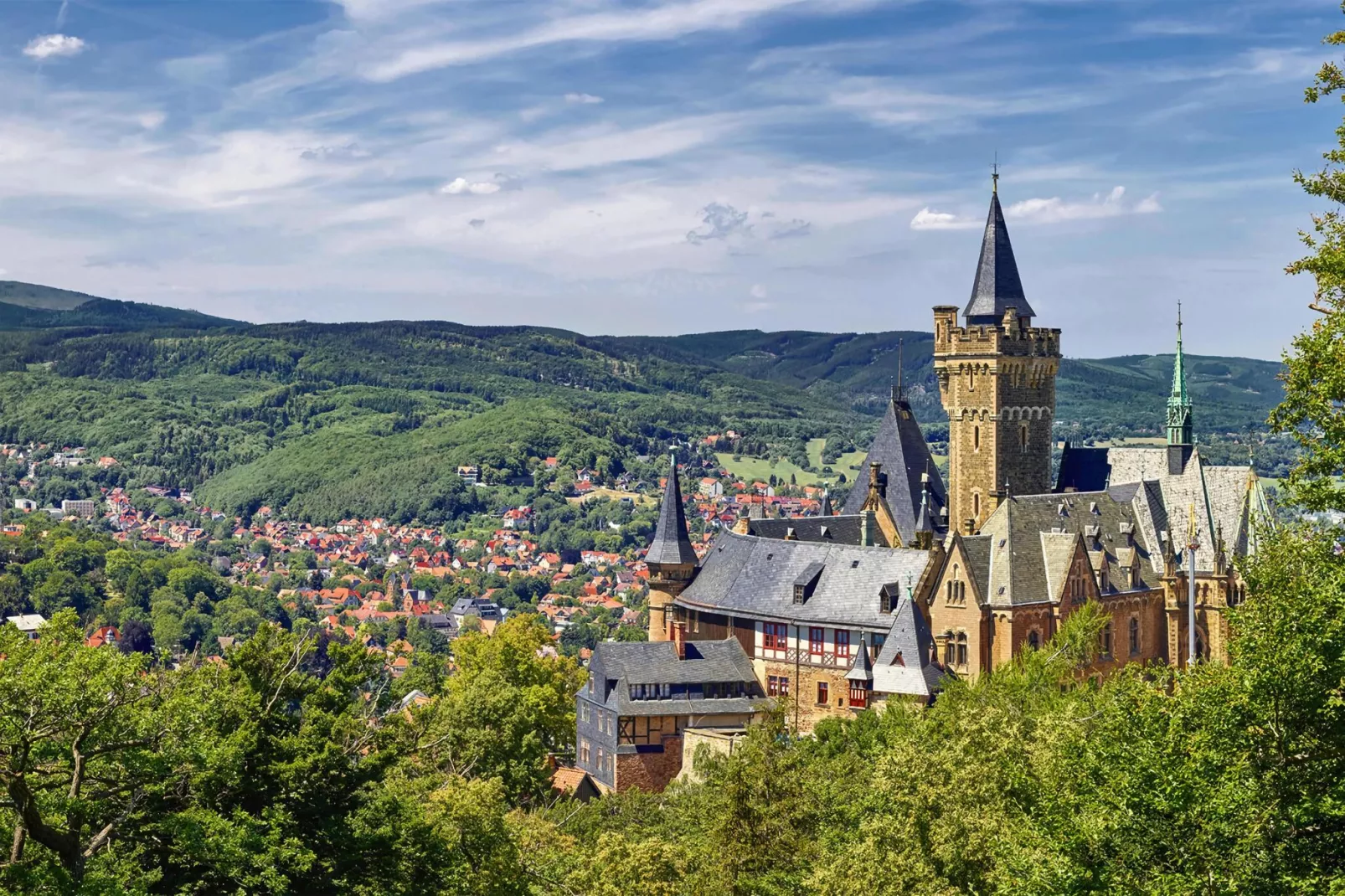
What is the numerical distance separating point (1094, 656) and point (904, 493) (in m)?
17.3

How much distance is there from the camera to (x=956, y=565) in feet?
249

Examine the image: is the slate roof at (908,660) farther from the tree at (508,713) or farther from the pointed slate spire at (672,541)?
the pointed slate spire at (672,541)

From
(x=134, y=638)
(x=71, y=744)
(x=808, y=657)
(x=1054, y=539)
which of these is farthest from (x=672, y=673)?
(x=134, y=638)

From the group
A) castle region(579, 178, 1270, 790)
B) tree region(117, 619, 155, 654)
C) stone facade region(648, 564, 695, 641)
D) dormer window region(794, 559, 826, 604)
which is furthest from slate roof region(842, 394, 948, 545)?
tree region(117, 619, 155, 654)

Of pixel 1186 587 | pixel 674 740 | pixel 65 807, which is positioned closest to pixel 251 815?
pixel 65 807

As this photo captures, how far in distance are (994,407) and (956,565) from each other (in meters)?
14.3

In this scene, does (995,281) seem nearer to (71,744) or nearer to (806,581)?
(806,581)

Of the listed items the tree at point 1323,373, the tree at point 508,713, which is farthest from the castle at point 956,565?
the tree at point 1323,373

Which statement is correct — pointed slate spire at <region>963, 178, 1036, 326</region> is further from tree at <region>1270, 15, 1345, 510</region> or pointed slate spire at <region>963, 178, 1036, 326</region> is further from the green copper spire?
tree at <region>1270, 15, 1345, 510</region>

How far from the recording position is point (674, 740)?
78.5 metres

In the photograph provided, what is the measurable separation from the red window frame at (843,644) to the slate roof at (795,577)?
57cm

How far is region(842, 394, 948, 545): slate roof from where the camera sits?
9181cm

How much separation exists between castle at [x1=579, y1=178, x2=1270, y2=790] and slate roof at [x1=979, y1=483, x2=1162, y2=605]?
0.10 metres

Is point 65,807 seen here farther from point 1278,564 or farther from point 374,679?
point 1278,564
